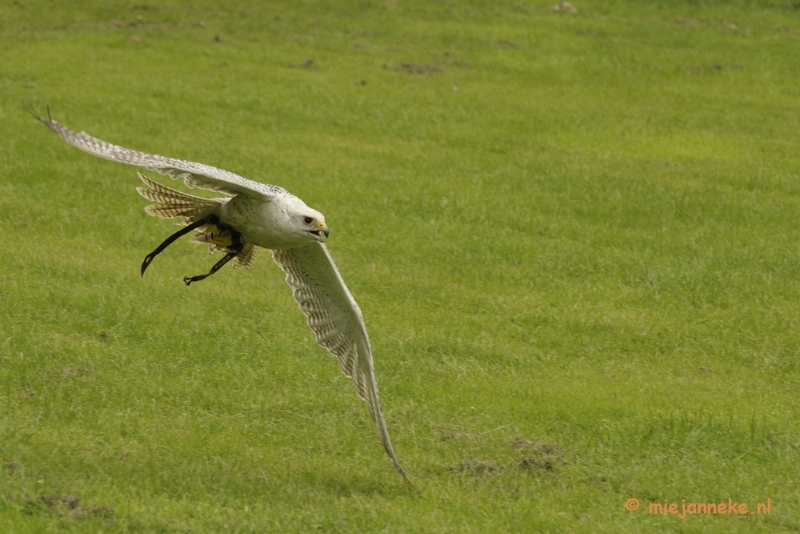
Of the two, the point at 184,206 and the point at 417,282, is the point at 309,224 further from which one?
the point at 417,282

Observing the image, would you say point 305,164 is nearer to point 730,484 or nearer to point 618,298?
point 618,298

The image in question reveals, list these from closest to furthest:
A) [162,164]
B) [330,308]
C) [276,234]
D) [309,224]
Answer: [162,164] < [309,224] < [276,234] < [330,308]

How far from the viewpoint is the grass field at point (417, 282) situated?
25.9ft

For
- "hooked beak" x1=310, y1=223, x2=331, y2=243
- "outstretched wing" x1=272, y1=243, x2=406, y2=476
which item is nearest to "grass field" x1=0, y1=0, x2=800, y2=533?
"outstretched wing" x1=272, y1=243, x2=406, y2=476

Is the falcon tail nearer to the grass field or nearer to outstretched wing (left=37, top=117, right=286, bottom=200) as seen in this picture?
outstretched wing (left=37, top=117, right=286, bottom=200)

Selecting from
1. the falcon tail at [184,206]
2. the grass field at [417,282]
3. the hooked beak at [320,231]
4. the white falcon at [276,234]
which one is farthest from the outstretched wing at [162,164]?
the grass field at [417,282]

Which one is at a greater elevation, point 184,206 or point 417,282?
point 184,206

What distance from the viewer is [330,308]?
8852 mm

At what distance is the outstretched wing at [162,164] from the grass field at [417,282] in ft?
6.21

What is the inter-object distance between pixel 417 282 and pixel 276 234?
4199mm

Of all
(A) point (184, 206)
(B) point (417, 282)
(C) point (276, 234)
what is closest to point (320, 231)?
(C) point (276, 234)

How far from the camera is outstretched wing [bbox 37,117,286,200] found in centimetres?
732

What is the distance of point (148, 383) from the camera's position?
30.0 feet

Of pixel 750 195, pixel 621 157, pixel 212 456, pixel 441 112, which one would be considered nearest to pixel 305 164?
pixel 441 112
